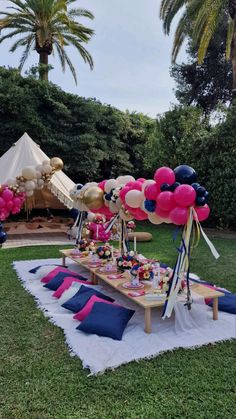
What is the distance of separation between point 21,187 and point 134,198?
269 centimetres

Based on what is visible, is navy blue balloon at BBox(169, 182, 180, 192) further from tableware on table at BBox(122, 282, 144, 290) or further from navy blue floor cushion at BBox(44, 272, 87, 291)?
navy blue floor cushion at BBox(44, 272, 87, 291)

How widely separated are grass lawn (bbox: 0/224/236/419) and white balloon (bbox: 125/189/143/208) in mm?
1928

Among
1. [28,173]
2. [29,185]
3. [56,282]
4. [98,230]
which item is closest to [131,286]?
[56,282]

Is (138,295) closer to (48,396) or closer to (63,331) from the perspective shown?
(63,331)

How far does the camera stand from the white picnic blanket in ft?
11.6

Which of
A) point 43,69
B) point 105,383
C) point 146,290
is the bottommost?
point 105,383

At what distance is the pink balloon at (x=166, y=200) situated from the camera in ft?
13.0

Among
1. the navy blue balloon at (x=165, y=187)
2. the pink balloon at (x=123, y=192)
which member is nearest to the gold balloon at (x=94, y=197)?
the pink balloon at (x=123, y=192)

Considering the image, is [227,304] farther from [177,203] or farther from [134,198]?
[134,198]

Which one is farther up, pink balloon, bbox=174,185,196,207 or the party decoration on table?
pink balloon, bbox=174,185,196,207

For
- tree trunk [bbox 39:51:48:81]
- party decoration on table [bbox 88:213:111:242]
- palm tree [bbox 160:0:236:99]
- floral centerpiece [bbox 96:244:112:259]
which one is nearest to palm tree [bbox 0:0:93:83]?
tree trunk [bbox 39:51:48:81]

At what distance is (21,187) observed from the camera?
643 cm

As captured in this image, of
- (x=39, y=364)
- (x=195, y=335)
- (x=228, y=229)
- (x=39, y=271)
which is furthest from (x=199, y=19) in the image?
(x=39, y=364)

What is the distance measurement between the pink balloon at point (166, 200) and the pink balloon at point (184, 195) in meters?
0.06
